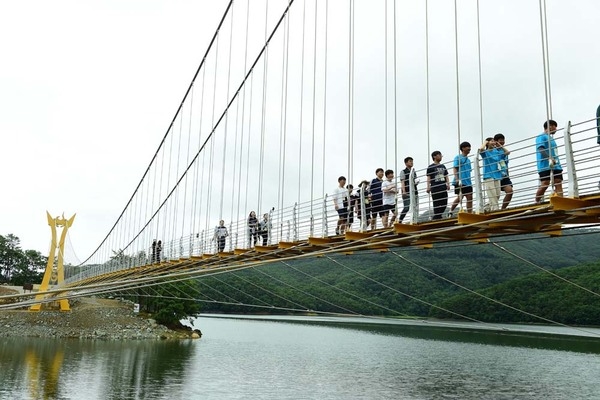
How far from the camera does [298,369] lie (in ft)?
99.5

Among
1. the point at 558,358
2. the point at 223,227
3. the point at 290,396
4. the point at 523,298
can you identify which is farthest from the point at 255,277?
the point at 223,227

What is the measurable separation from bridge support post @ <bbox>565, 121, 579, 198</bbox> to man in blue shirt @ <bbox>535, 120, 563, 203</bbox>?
6.2 inches

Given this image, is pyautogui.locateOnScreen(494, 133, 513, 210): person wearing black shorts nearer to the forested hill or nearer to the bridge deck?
the bridge deck

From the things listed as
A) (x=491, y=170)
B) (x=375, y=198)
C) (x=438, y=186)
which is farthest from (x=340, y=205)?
(x=491, y=170)

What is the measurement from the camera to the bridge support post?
18.5 feet

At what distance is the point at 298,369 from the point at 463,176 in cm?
2505

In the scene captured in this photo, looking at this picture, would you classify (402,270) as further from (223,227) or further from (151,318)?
(223,227)

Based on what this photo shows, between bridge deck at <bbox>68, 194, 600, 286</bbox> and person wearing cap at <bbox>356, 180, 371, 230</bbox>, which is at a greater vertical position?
person wearing cap at <bbox>356, 180, 371, 230</bbox>

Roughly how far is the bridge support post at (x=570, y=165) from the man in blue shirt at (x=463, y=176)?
5.07 feet

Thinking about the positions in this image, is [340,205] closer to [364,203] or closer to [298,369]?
[364,203]

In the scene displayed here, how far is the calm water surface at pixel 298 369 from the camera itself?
22938 mm

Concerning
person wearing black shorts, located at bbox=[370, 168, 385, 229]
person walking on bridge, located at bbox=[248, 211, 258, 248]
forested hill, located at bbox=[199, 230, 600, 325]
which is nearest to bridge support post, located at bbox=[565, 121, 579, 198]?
person wearing black shorts, located at bbox=[370, 168, 385, 229]

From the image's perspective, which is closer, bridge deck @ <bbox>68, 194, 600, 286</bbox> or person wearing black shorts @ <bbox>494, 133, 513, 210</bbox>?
bridge deck @ <bbox>68, 194, 600, 286</bbox>

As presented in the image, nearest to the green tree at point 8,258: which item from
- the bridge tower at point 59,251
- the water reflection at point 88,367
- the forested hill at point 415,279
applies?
the forested hill at point 415,279
